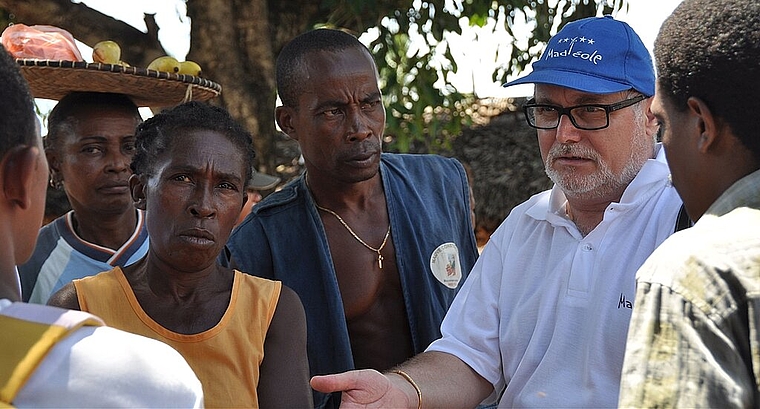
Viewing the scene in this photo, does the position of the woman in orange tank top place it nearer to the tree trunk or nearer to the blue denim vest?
the blue denim vest

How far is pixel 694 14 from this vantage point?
1719 millimetres

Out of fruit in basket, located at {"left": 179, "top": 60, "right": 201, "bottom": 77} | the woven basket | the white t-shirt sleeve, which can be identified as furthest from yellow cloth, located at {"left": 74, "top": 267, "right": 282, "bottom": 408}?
fruit in basket, located at {"left": 179, "top": 60, "right": 201, "bottom": 77}

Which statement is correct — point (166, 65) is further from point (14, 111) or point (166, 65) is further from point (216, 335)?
point (14, 111)

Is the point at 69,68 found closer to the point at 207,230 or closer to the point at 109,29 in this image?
the point at 207,230

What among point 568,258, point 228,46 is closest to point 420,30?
point 228,46

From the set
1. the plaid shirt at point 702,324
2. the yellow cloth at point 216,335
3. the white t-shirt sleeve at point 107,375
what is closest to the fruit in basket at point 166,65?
the yellow cloth at point 216,335

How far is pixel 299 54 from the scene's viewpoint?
140 inches

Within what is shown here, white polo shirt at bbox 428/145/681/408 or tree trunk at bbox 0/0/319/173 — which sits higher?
tree trunk at bbox 0/0/319/173

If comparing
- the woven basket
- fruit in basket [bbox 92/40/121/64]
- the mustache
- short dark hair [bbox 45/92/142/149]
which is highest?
fruit in basket [bbox 92/40/121/64]

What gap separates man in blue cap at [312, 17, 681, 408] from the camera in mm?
2574

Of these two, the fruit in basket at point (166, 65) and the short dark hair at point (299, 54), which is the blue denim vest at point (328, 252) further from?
the fruit in basket at point (166, 65)

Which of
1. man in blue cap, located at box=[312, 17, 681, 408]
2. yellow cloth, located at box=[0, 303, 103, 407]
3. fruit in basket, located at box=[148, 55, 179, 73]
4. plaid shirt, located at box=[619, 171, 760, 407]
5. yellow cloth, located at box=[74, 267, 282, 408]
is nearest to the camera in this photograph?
yellow cloth, located at box=[0, 303, 103, 407]

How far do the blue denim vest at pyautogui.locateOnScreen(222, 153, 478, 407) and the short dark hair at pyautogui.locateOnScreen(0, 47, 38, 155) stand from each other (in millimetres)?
1731

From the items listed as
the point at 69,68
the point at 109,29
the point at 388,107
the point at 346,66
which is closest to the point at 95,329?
the point at 69,68
